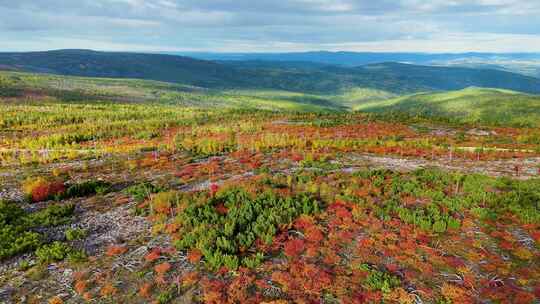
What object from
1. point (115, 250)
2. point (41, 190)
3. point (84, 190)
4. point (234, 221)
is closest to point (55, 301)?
point (115, 250)

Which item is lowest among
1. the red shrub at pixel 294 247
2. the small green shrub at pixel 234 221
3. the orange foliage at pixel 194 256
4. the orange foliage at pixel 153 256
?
the orange foliage at pixel 153 256

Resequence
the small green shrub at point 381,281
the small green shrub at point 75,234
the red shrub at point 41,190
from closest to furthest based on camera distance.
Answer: the small green shrub at point 381,281 → the small green shrub at point 75,234 → the red shrub at point 41,190

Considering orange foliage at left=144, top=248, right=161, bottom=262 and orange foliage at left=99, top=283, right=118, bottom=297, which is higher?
orange foliage at left=144, top=248, right=161, bottom=262

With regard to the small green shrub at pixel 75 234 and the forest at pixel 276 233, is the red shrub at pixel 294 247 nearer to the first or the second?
the forest at pixel 276 233

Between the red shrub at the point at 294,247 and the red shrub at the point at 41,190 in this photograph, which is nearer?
the red shrub at the point at 294,247

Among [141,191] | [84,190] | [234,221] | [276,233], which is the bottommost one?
[84,190]

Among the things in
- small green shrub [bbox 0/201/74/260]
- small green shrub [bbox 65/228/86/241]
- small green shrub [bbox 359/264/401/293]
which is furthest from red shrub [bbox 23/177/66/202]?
small green shrub [bbox 359/264/401/293]

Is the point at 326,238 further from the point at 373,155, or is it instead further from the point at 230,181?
the point at 373,155

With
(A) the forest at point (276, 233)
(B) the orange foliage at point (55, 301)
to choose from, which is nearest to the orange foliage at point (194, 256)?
(A) the forest at point (276, 233)

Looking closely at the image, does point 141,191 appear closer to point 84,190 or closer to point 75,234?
point 84,190

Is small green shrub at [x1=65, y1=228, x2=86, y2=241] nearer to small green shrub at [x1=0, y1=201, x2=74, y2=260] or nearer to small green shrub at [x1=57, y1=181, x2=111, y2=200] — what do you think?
small green shrub at [x1=0, y1=201, x2=74, y2=260]

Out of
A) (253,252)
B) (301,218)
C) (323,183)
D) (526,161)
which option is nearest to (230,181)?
(323,183)
